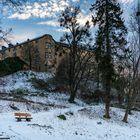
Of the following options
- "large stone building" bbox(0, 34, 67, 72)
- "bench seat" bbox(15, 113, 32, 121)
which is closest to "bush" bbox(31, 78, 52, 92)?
"large stone building" bbox(0, 34, 67, 72)

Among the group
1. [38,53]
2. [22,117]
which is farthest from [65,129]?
[38,53]

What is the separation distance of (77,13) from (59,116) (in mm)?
27509

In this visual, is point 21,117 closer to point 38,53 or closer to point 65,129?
point 65,129

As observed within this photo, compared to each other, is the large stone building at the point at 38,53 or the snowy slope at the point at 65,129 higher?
the large stone building at the point at 38,53

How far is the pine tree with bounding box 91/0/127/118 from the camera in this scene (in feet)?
125

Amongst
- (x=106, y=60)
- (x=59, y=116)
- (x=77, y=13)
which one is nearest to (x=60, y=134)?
(x=59, y=116)

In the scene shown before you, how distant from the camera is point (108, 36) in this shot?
38000 mm

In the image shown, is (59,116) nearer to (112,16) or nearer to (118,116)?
(118,116)

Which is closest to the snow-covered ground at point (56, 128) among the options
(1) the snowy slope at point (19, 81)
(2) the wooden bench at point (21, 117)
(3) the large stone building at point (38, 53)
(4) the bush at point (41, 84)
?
(2) the wooden bench at point (21, 117)

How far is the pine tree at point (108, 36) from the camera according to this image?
38062 mm

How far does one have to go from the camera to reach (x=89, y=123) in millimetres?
29844

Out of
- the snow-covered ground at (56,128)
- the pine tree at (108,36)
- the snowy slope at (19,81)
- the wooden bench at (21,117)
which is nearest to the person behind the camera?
the snow-covered ground at (56,128)

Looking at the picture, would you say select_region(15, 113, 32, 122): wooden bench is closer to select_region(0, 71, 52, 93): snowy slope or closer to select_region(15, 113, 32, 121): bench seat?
select_region(15, 113, 32, 121): bench seat

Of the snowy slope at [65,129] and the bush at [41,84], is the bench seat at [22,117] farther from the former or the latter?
the bush at [41,84]
